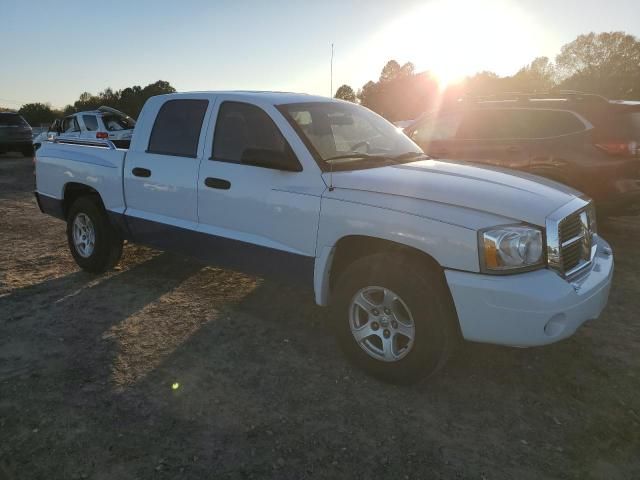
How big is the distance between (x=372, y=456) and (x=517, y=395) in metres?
1.13

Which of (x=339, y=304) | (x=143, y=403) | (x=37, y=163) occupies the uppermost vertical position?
(x=37, y=163)

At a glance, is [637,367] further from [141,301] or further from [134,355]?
[141,301]

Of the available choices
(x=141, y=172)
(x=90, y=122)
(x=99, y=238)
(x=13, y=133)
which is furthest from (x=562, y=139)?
(x=13, y=133)

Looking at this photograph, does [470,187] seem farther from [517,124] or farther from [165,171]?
[517,124]

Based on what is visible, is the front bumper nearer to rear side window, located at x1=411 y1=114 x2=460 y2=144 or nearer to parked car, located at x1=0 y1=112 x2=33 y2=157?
rear side window, located at x1=411 y1=114 x2=460 y2=144

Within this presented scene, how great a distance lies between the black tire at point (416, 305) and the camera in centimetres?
279

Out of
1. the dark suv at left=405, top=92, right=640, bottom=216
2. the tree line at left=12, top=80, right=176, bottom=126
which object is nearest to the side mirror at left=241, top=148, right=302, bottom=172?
the dark suv at left=405, top=92, right=640, bottom=216

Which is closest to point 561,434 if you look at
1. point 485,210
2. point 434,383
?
point 434,383

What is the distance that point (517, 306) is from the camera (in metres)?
2.59

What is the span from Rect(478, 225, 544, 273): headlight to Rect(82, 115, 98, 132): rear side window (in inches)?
537

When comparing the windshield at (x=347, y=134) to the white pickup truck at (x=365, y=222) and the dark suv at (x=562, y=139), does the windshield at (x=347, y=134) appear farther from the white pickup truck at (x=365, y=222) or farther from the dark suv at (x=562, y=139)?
the dark suv at (x=562, y=139)

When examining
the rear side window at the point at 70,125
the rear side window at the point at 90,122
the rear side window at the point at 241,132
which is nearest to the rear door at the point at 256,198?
the rear side window at the point at 241,132

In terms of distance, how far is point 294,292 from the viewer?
15.5 ft

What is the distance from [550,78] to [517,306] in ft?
283
